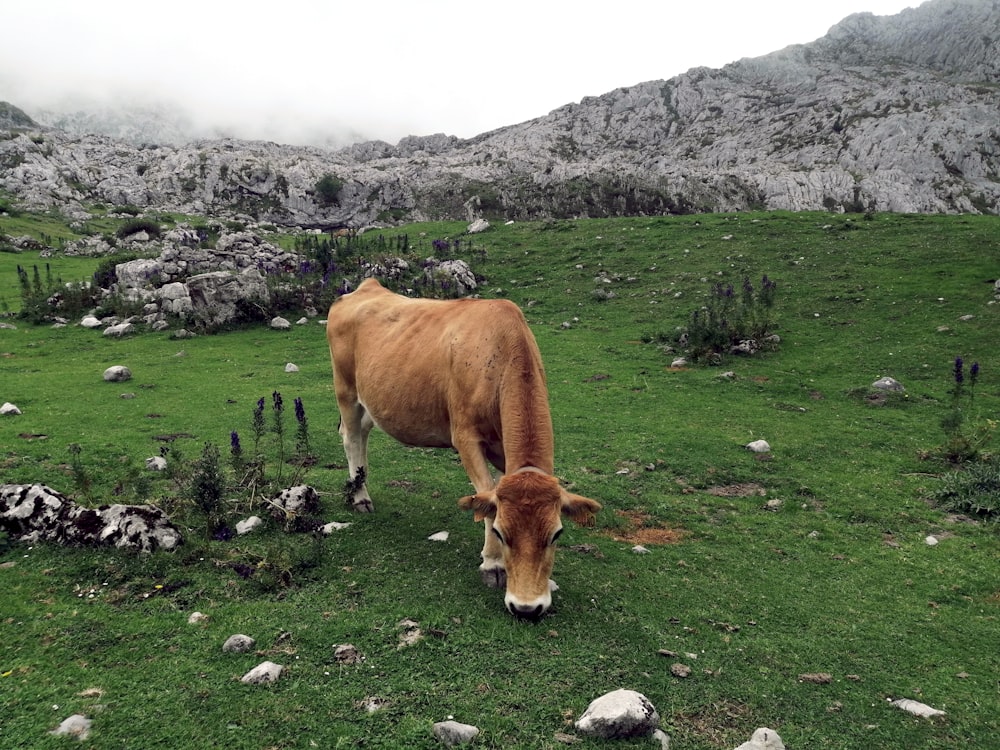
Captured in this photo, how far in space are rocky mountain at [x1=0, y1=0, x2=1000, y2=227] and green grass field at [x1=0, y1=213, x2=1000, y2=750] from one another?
85127mm

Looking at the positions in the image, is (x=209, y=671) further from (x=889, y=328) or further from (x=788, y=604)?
(x=889, y=328)

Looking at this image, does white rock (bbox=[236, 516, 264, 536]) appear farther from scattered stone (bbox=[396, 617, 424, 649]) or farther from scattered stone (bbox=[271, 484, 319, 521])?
scattered stone (bbox=[396, 617, 424, 649])

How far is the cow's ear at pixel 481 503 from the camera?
18.5ft

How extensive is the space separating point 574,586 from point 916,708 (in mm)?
3211

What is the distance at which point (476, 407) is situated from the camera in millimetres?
6742

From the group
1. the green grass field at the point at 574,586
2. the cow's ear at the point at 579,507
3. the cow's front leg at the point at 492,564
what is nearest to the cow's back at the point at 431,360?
the cow's front leg at the point at 492,564

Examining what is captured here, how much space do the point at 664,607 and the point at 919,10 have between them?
241 metres

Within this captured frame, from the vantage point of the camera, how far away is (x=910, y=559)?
780cm

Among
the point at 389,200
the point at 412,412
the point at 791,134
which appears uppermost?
the point at 791,134

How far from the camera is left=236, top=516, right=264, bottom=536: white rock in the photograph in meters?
7.45

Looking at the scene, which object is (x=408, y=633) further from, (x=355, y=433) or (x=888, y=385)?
(x=888, y=385)

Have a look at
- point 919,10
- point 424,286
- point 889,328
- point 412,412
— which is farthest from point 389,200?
point 919,10

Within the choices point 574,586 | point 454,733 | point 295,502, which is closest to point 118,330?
point 295,502

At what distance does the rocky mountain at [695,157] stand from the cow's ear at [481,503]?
91427 millimetres
